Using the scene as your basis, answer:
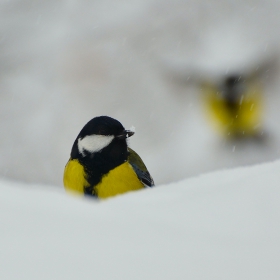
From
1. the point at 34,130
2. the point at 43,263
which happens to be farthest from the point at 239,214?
the point at 34,130

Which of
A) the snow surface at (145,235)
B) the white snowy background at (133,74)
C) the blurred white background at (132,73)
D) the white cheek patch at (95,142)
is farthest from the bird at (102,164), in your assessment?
the snow surface at (145,235)

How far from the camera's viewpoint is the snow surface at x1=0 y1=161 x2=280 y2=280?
0.43m

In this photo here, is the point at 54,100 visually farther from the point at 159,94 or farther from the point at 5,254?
the point at 5,254

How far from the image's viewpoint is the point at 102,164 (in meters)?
2.12

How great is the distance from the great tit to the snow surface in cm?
307

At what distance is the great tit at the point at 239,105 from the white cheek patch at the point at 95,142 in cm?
164

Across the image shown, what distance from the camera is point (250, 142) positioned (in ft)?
11.7

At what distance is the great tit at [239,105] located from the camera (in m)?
3.58

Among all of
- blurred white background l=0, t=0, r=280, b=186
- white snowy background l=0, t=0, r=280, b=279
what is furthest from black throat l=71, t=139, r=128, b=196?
blurred white background l=0, t=0, r=280, b=186

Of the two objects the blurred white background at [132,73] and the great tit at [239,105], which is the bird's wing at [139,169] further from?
the great tit at [239,105]

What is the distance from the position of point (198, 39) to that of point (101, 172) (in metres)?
1.79

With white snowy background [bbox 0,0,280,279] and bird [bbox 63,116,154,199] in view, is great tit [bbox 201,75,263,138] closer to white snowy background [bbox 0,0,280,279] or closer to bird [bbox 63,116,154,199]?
white snowy background [bbox 0,0,280,279]

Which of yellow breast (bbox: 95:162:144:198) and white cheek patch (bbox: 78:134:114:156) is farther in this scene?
white cheek patch (bbox: 78:134:114:156)

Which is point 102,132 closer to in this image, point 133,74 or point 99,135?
point 99,135
